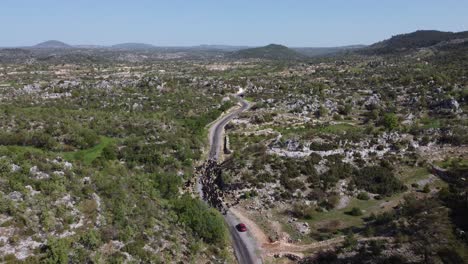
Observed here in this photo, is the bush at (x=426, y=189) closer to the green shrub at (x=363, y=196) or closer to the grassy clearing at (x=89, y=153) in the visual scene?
the green shrub at (x=363, y=196)

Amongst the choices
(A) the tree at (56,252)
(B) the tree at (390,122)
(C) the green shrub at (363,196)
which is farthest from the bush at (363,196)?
(A) the tree at (56,252)

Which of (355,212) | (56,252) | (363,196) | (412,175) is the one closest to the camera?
(56,252)

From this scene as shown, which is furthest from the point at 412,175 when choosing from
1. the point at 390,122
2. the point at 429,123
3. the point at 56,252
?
the point at 56,252

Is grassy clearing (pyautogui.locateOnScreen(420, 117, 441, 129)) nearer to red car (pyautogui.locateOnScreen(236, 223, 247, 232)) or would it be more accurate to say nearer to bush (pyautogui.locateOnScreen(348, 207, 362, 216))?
bush (pyautogui.locateOnScreen(348, 207, 362, 216))

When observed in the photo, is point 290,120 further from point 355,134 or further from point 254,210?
point 254,210

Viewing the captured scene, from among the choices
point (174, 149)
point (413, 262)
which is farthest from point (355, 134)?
point (413, 262)

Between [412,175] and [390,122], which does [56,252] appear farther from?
[390,122]

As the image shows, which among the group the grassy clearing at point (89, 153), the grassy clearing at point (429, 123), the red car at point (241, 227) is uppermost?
the grassy clearing at point (429, 123)

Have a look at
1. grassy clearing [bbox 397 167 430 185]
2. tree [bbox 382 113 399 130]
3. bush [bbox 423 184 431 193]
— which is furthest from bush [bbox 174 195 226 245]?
tree [bbox 382 113 399 130]
